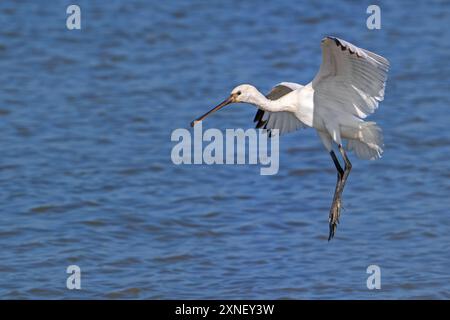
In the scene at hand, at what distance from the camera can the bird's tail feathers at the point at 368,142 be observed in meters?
12.7

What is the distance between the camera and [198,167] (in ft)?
54.6

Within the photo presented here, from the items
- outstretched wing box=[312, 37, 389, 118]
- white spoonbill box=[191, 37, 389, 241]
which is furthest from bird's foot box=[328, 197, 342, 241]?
outstretched wing box=[312, 37, 389, 118]

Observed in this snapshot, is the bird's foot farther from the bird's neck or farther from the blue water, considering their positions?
the bird's neck

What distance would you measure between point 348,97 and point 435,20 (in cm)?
1036

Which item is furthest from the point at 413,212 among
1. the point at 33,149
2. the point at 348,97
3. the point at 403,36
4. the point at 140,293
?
the point at 403,36

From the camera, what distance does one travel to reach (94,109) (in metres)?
18.6

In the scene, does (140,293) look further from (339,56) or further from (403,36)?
(403,36)

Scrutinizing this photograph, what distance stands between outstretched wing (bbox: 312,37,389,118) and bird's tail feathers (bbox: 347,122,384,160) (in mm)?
158

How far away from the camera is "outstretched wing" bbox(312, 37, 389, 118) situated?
12.0 metres

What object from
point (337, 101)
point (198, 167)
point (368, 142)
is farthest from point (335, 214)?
point (198, 167)

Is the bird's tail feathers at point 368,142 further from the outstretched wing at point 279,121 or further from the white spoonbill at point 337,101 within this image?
the outstretched wing at point 279,121

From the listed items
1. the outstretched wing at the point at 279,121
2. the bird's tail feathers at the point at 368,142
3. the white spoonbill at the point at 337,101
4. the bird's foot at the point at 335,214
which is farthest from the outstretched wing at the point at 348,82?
the outstretched wing at the point at 279,121

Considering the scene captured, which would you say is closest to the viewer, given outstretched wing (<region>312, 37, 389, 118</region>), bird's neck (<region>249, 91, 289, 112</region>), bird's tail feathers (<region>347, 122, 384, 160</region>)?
outstretched wing (<region>312, 37, 389, 118</region>)

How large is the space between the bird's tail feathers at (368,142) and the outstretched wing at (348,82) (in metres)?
0.16
